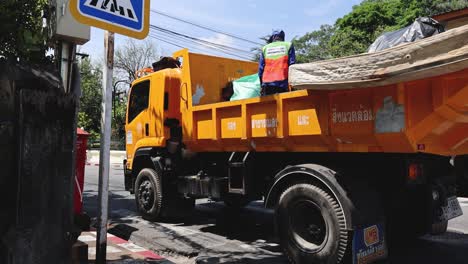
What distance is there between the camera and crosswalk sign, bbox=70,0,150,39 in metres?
3.02

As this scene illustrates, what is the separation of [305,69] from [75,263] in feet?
9.37

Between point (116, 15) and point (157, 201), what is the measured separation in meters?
4.10

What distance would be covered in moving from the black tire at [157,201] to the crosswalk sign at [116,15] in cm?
381

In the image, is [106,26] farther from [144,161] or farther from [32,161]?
[144,161]

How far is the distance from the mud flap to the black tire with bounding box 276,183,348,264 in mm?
117

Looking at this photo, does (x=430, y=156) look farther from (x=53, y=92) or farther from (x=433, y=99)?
(x=53, y=92)

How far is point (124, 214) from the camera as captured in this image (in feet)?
25.2

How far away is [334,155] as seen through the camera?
4594 millimetres

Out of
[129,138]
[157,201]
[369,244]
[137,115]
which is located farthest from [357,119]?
[129,138]

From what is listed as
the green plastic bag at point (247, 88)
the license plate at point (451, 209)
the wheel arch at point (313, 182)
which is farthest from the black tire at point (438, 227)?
the green plastic bag at point (247, 88)

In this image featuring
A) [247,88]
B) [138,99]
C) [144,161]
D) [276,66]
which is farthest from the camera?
[138,99]

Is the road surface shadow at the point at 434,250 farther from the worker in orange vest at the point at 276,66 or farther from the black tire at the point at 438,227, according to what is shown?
the worker in orange vest at the point at 276,66

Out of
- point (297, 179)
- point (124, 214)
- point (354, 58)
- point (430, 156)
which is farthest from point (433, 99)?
point (124, 214)

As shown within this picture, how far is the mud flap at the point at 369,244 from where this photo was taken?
384 centimetres
